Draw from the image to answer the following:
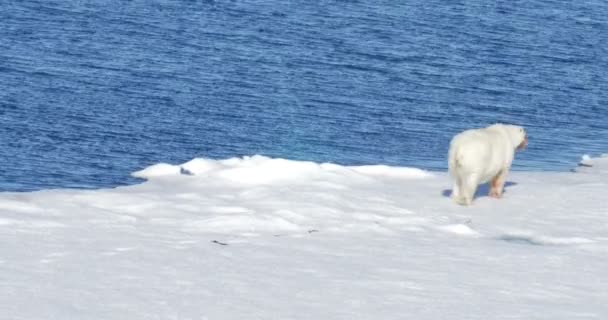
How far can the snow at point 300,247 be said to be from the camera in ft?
39.3

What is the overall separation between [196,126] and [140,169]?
3.77 metres

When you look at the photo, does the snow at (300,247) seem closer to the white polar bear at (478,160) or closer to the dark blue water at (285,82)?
the white polar bear at (478,160)

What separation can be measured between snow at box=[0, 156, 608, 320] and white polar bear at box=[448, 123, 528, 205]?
0.77 feet

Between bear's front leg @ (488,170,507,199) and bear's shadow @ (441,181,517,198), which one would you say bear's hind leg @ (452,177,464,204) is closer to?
bear's shadow @ (441,181,517,198)

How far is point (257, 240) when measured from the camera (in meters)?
14.4

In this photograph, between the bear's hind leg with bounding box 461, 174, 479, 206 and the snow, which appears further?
the bear's hind leg with bounding box 461, 174, 479, 206

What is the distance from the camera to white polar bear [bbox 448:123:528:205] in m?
16.4

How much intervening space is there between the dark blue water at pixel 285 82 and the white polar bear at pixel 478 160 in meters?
Result: 4.02

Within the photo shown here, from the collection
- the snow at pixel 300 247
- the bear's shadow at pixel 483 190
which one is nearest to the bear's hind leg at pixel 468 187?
the snow at pixel 300 247

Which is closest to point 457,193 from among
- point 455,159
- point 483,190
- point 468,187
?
point 468,187

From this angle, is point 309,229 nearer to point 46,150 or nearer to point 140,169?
point 140,169

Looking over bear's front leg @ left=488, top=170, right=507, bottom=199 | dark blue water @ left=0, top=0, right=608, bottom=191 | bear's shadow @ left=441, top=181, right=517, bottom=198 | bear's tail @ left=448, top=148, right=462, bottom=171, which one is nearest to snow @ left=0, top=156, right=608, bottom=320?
bear's shadow @ left=441, top=181, right=517, bottom=198

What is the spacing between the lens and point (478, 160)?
1647 centimetres

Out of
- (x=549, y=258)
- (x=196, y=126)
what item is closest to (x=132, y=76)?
Result: (x=196, y=126)
